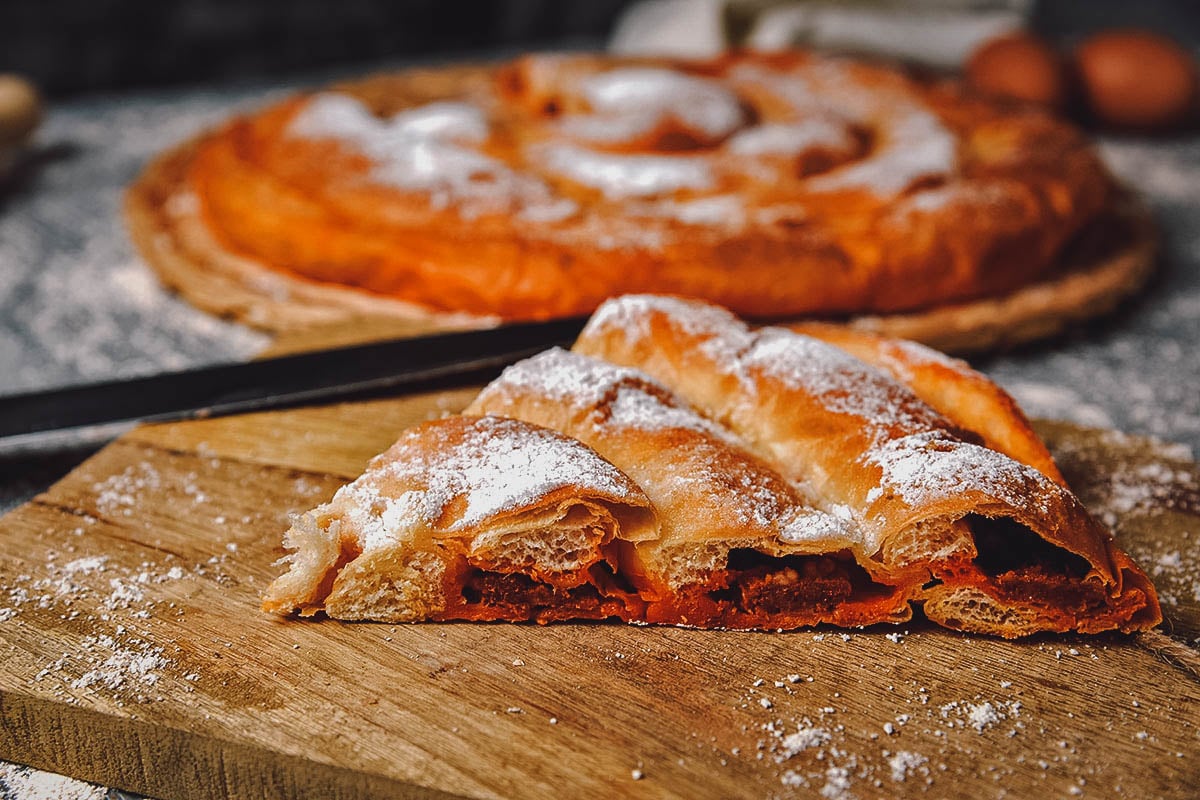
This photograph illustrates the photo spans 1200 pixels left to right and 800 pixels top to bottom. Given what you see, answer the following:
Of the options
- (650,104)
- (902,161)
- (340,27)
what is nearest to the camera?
(902,161)

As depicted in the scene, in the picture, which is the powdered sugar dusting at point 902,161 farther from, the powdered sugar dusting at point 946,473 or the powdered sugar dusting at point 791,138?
the powdered sugar dusting at point 946,473

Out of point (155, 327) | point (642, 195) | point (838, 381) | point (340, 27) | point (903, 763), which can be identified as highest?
point (340, 27)

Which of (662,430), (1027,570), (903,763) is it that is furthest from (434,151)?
(903,763)

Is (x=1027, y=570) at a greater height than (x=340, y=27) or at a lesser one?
lesser

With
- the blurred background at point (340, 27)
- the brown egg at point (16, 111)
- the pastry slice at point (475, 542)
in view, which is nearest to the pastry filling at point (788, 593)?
the pastry slice at point (475, 542)

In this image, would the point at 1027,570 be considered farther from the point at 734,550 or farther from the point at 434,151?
the point at 434,151

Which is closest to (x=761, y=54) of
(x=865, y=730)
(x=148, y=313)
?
(x=148, y=313)

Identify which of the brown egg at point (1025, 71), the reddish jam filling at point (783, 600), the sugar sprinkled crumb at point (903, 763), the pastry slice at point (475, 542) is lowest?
the sugar sprinkled crumb at point (903, 763)
